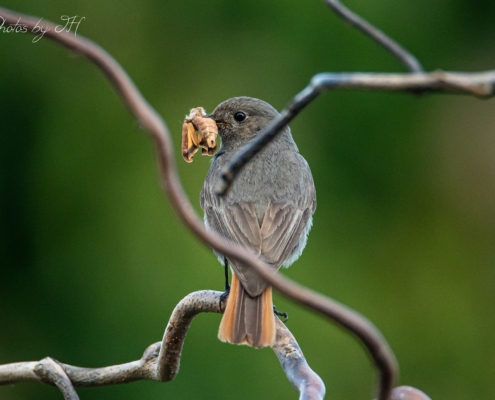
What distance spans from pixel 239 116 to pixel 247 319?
182 cm

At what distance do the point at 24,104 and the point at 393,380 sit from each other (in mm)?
5125

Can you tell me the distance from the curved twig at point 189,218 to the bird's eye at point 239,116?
11.5 feet

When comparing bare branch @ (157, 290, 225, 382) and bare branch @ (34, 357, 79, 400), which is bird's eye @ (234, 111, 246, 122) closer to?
bare branch @ (157, 290, 225, 382)

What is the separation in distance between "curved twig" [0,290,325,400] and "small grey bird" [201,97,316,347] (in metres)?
0.21

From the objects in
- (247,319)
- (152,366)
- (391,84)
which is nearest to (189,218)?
(391,84)

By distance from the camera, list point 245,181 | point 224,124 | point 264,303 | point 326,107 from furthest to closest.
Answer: point 326,107, point 224,124, point 245,181, point 264,303

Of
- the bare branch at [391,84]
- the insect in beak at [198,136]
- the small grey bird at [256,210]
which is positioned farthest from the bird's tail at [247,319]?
the bare branch at [391,84]

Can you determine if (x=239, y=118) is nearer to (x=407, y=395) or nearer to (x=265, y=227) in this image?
(x=265, y=227)

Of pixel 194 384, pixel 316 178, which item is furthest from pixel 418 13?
pixel 194 384

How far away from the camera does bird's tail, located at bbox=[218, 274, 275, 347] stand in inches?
117

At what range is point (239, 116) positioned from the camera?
4660mm

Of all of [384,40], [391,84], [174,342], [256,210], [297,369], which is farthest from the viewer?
[256,210]

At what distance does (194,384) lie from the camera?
17.3 ft

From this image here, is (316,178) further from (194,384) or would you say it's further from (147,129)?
(147,129)
